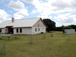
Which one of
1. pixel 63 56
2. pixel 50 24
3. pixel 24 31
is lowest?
pixel 63 56

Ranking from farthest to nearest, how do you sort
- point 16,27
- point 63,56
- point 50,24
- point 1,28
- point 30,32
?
point 50,24
point 1,28
point 16,27
point 30,32
point 63,56

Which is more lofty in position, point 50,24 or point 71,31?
point 50,24

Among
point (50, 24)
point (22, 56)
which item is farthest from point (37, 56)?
point (50, 24)

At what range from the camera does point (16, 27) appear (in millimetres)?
24047

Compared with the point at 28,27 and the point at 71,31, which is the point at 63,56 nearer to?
the point at 28,27

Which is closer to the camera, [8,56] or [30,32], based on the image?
[8,56]

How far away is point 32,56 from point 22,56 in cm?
66

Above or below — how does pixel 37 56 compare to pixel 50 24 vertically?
below

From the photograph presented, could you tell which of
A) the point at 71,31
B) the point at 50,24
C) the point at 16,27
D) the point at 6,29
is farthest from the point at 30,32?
the point at 50,24

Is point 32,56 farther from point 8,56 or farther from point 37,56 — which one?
point 8,56

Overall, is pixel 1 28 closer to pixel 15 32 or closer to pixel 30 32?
pixel 15 32

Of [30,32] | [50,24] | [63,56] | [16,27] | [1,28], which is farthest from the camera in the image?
[50,24]

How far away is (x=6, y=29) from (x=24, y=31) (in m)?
7.96

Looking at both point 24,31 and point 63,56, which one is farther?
point 24,31
